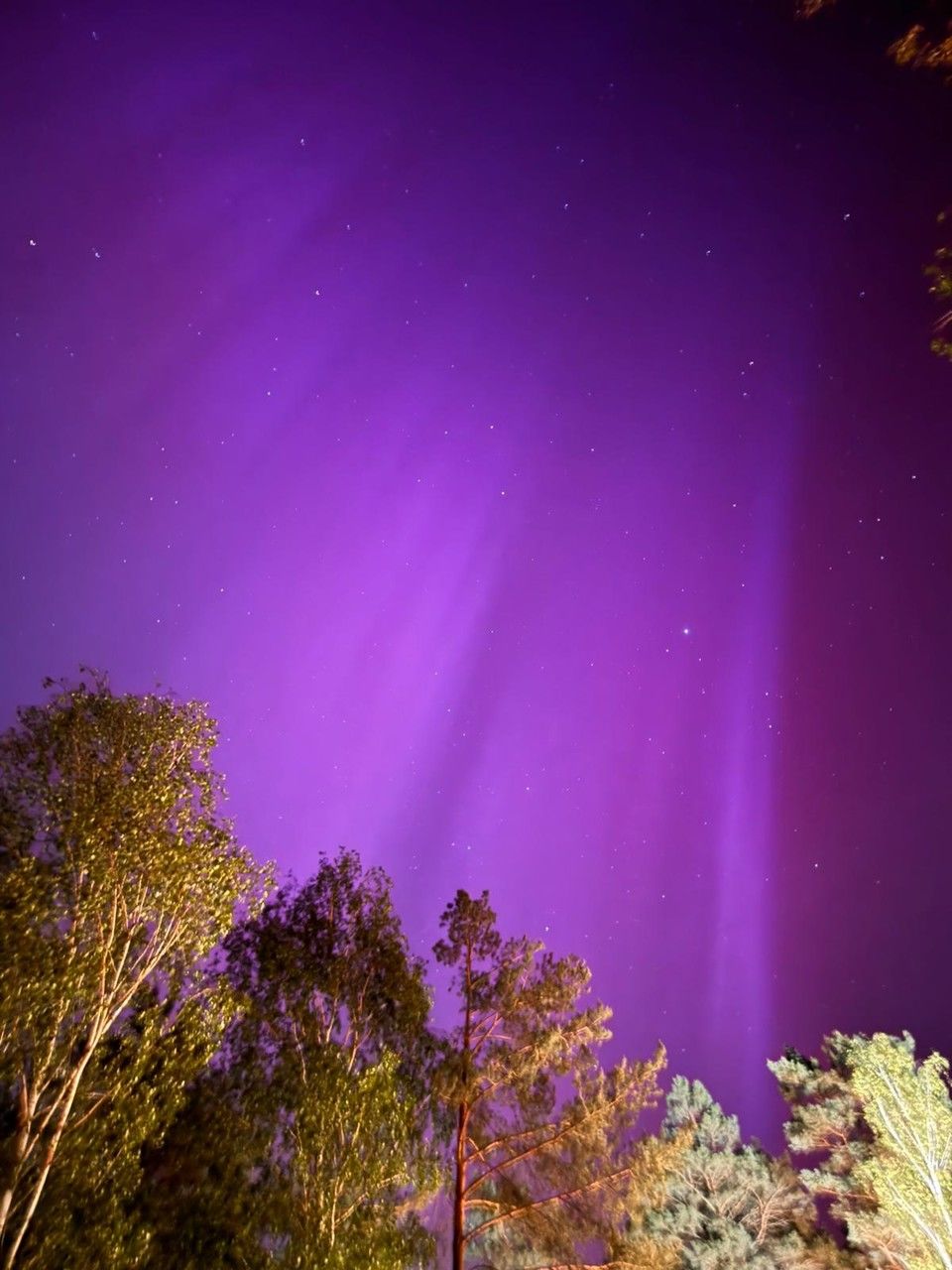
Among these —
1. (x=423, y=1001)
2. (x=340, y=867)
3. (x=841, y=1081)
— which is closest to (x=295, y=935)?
(x=340, y=867)

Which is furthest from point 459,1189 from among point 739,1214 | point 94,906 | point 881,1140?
point 739,1214

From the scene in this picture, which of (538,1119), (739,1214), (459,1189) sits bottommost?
(739,1214)

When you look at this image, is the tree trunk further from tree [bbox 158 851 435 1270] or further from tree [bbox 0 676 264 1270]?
tree [bbox 0 676 264 1270]

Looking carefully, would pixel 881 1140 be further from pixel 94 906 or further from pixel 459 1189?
pixel 94 906

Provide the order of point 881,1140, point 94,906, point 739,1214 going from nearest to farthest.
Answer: point 94,906, point 881,1140, point 739,1214

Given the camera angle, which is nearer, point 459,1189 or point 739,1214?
point 459,1189

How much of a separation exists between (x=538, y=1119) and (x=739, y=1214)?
23777 mm

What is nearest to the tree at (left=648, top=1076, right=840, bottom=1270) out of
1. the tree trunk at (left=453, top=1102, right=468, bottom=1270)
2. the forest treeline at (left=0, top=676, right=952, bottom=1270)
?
the forest treeline at (left=0, top=676, right=952, bottom=1270)

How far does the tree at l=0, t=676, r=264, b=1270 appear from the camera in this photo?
1064 cm

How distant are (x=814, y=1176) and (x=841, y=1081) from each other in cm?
403

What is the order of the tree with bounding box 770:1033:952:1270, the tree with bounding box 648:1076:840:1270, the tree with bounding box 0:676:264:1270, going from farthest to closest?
1. the tree with bounding box 648:1076:840:1270
2. the tree with bounding box 770:1033:952:1270
3. the tree with bounding box 0:676:264:1270

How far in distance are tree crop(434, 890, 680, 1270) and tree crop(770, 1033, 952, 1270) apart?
1582 centimetres

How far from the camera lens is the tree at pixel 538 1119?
14328 millimetres

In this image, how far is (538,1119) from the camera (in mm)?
15227
